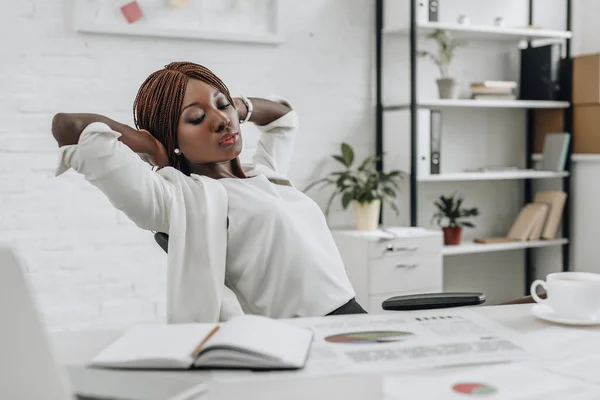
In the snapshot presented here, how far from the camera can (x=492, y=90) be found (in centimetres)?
374

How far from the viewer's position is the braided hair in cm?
167

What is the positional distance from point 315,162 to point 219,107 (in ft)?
5.94

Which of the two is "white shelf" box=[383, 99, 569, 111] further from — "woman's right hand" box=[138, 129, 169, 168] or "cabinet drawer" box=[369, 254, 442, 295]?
"woman's right hand" box=[138, 129, 169, 168]

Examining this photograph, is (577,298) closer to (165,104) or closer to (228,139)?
(228,139)

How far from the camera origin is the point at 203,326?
111 centimetres

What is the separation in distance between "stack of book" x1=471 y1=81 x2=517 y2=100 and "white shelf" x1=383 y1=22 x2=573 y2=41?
243 millimetres

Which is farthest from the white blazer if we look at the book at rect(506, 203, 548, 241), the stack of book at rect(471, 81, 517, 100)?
the book at rect(506, 203, 548, 241)

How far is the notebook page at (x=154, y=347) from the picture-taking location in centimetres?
95

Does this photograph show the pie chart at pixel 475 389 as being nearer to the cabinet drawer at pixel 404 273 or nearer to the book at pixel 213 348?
the book at pixel 213 348

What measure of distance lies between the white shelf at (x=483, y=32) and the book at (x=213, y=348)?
102 inches

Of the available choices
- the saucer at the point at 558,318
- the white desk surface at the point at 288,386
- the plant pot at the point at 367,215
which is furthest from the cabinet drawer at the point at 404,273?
the white desk surface at the point at 288,386

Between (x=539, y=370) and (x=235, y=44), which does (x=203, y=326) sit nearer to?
(x=539, y=370)

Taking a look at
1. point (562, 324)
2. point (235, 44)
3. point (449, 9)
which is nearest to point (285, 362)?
point (562, 324)

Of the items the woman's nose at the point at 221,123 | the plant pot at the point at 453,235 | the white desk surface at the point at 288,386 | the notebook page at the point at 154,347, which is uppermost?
the woman's nose at the point at 221,123
